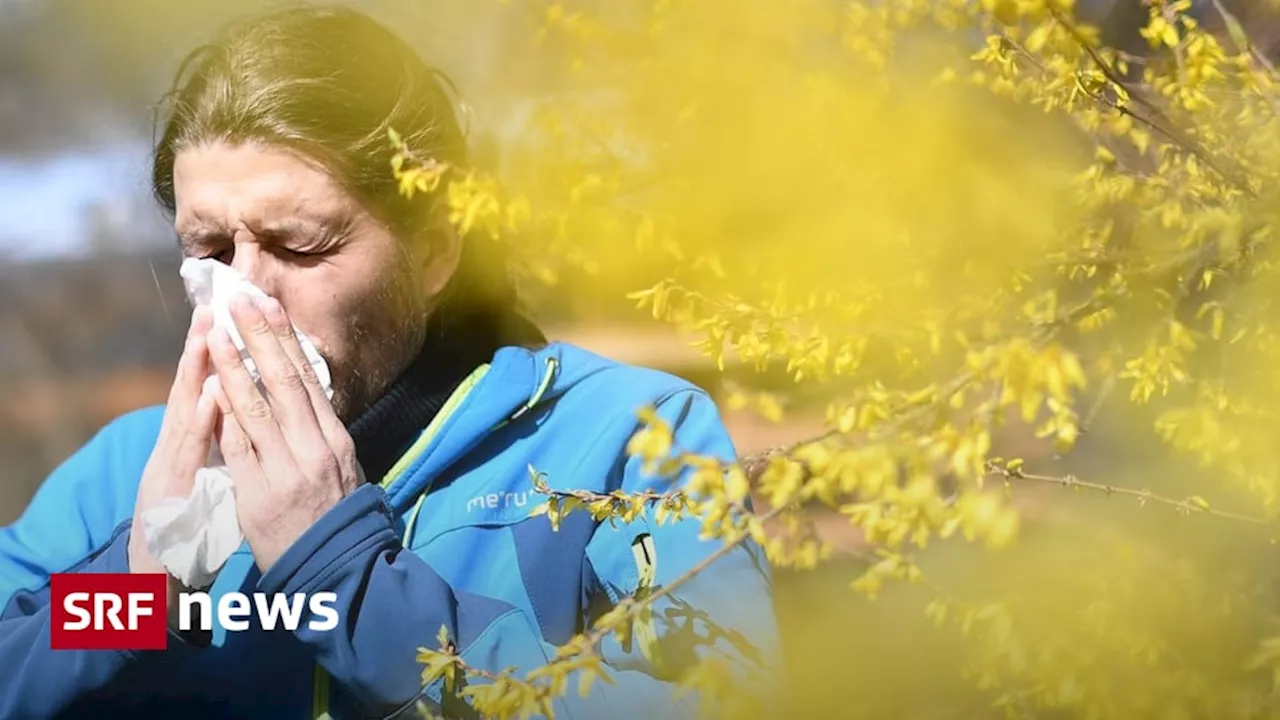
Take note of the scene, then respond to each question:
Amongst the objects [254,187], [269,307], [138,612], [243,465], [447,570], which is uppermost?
[254,187]

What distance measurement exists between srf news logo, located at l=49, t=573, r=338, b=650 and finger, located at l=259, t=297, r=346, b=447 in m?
0.24

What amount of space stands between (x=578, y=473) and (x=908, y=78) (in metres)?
0.71

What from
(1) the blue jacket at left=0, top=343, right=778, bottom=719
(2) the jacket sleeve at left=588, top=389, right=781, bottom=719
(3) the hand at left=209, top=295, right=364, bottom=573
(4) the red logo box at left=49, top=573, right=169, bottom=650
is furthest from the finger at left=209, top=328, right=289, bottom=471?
(2) the jacket sleeve at left=588, top=389, right=781, bottom=719

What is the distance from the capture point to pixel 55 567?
1691 millimetres

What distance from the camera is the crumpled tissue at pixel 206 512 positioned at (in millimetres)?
1595

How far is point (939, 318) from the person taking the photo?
4.58ft

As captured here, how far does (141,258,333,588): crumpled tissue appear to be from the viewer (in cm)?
159

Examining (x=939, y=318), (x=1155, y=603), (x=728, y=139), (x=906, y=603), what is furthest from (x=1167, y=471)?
(x=728, y=139)

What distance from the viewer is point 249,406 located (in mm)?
1560

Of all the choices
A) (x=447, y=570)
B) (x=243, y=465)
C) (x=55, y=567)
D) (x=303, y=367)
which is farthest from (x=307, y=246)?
(x=55, y=567)

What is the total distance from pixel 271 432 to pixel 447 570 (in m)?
0.32

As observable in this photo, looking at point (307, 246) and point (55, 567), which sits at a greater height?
point (307, 246)

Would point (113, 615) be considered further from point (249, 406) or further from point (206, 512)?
point (249, 406)

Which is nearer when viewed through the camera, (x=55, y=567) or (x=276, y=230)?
(x=276, y=230)
